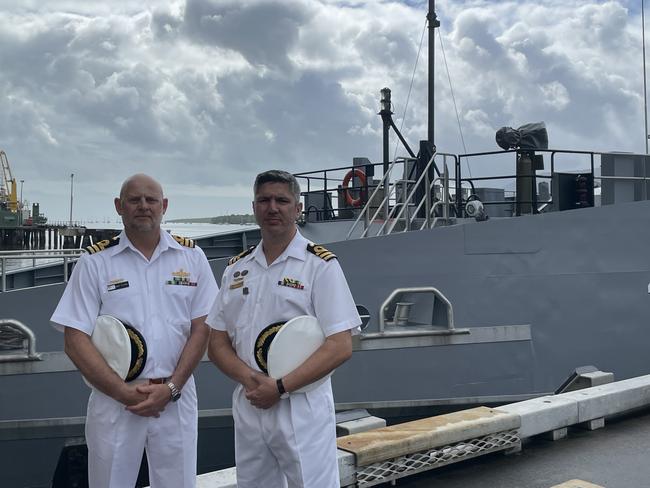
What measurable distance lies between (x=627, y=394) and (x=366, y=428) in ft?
7.72

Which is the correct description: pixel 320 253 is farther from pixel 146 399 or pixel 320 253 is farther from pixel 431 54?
pixel 431 54

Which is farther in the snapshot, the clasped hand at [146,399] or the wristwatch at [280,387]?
the clasped hand at [146,399]

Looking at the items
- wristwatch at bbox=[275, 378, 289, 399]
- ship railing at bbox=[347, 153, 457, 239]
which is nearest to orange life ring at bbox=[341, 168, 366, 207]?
ship railing at bbox=[347, 153, 457, 239]

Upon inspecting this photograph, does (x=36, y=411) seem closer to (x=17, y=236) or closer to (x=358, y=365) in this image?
(x=358, y=365)

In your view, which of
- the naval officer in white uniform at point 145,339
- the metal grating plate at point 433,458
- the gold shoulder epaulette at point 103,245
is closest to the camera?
the naval officer in white uniform at point 145,339

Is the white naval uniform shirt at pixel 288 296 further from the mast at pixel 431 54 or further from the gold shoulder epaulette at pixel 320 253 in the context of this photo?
the mast at pixel 431 54

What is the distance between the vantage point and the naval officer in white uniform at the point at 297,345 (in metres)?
2.60

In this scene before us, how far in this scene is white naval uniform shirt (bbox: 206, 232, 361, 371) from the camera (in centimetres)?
268

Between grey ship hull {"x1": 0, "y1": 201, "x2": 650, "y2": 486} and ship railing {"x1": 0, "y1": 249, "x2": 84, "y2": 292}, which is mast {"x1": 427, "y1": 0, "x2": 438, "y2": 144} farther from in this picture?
ship railing {"x1": 0, "y1": 249, "x2": 84, "y2": 292}

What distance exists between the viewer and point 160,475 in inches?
114

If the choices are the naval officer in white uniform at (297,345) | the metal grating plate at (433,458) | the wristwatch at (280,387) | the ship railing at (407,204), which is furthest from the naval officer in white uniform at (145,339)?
the ship railing at (407,204)

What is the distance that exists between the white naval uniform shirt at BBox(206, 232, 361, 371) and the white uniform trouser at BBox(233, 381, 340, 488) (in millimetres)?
218

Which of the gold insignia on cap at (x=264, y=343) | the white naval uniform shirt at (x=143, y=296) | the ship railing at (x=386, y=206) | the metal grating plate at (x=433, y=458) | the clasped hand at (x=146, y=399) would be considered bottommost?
the metal grating plate at (x=433, y=458)

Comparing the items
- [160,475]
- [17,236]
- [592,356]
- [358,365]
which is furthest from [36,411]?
[17,236]
